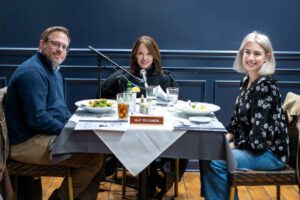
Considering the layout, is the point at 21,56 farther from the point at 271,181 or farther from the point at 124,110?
the point at 271,181

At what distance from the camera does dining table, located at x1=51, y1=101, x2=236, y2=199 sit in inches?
79.4

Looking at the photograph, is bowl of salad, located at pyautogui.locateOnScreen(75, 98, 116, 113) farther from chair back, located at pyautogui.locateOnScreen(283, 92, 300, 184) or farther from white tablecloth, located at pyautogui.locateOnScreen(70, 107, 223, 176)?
chair back, located at pyautogui.locateOnScreen(283, 92, 300, 184)

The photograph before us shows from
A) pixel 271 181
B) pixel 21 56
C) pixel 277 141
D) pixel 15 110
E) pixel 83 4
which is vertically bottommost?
pixel 271 181

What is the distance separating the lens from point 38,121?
227 cm

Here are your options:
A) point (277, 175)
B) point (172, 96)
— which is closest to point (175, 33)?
point (172, 96)

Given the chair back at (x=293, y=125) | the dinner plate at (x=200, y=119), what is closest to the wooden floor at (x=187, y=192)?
the chair back at (x=293, y=125)

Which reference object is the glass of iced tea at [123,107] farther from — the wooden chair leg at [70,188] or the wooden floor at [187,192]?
the wooden floor at [187,192]

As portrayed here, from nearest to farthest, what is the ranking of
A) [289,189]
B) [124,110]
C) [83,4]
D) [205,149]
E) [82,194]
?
1. [205,149]
2. [124,110]
3. [82,194]
4. [289,189]
5. [83,4]

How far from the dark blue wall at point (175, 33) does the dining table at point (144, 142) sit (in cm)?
146

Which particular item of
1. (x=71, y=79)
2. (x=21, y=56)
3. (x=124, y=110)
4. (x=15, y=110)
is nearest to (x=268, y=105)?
(x=124, y=110)

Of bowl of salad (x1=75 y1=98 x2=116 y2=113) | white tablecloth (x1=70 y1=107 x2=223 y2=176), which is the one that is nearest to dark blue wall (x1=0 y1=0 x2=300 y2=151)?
bowl of salad (x1=75 y1=98 x2=116 y2=113)

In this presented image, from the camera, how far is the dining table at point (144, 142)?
2.02 m

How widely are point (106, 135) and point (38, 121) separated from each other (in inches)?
17.9

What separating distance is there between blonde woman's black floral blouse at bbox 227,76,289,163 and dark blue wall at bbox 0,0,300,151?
1.12 metres
